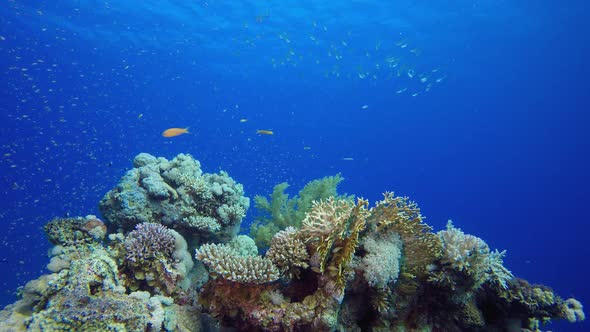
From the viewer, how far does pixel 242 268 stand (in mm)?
3979

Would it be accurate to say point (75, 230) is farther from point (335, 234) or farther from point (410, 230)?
point (410, 230)

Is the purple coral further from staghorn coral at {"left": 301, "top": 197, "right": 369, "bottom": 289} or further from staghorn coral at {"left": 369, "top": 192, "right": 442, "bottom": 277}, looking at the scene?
staghorn coral at {"left": 369, "top": 192, "right": 442, "bottom": 277}

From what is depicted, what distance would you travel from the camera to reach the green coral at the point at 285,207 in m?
8.43

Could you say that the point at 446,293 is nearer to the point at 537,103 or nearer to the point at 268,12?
the point at 268,12

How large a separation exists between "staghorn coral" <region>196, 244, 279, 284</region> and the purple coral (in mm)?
1366

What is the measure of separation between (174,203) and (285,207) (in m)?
3.53

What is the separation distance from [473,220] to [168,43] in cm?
9045

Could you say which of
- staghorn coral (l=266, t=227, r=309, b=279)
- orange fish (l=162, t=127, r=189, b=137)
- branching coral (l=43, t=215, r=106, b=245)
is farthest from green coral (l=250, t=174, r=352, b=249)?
staghorn coral (l=266, t=227, r=309, b=279)

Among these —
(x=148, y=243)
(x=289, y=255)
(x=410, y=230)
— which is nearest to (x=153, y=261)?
(x=148, y=243)

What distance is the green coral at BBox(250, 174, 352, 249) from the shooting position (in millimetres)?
8430

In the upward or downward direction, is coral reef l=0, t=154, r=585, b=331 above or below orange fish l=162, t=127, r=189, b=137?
below

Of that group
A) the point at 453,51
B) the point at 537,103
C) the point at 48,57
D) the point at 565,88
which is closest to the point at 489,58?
the point at 453,51

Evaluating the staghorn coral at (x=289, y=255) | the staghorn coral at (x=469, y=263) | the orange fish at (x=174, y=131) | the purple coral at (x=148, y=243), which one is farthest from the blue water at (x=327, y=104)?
the staghorn coral at (x=469, y=263)

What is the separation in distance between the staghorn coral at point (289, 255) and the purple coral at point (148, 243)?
1.99 metres
